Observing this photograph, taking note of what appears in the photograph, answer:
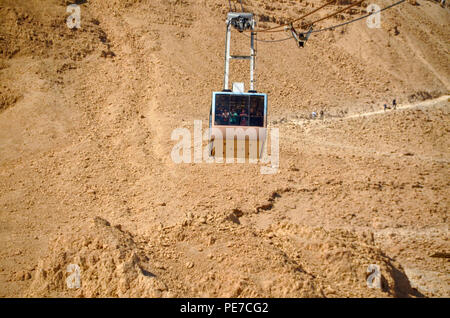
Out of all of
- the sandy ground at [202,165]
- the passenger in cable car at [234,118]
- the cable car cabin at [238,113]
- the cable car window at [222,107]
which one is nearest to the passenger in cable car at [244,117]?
the cable car cabin at [238,113]

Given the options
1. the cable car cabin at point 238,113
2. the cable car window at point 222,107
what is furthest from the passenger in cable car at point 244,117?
the cable car window at point 222,107

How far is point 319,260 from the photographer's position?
995cm

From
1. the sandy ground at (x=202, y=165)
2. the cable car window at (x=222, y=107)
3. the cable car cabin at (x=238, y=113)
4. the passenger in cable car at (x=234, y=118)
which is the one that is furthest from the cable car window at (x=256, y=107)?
the sandy ground at (x=202, y=165)

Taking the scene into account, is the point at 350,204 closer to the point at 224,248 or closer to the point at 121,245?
the point at 224,248

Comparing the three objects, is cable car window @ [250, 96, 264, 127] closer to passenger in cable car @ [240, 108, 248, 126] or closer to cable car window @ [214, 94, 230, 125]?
passenger in cable car @ [240, 108, 248, 126]

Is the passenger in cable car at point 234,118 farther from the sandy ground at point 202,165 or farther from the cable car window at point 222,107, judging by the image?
the sandy ground at point 202,165

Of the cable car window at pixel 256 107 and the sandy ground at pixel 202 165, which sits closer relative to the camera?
the sandy ground at pixel 202 165

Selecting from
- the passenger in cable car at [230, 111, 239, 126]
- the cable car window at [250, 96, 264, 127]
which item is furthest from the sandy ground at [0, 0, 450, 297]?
the cable car window at [250, 96, 264, 127]

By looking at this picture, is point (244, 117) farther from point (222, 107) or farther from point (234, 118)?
point (222, 107)

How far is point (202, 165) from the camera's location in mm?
15961

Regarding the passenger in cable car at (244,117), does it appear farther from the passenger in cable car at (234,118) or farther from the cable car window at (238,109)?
the passenger in cable car at (234,118)

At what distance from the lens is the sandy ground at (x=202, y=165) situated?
30.5ft

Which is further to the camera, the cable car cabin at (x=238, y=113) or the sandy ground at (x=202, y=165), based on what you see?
the cable car cabin at (x=238, y=113)

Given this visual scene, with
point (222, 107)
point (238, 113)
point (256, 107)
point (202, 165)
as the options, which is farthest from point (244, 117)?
point (202, 165)
